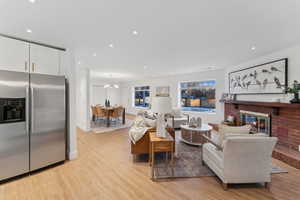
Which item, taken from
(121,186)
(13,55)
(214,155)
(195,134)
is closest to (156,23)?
(214,155)

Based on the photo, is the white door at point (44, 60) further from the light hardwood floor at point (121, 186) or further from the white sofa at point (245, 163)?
the white sofa at point (245, 163)

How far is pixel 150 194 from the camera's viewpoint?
2127 millimetres

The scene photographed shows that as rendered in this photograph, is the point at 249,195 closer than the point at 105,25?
Yes

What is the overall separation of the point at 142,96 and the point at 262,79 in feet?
23.7

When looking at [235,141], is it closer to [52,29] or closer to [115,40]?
[115,40]

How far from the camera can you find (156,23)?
2.31 meters

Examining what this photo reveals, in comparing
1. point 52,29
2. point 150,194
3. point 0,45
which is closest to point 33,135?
point 0,45

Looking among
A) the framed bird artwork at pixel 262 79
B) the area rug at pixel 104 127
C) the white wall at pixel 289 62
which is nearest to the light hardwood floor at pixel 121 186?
the white wall at pixel 289 62

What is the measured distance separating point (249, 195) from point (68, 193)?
2.70m

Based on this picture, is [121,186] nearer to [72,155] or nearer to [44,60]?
[72,155]

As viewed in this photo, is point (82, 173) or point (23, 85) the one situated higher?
point (23, 85)

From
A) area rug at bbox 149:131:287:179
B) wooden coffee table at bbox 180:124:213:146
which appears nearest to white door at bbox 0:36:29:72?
area rug at bbox 149:131:287:179

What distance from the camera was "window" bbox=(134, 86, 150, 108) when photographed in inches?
390

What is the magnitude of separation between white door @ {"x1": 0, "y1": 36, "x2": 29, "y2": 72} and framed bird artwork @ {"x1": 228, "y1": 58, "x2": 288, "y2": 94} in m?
5.75
